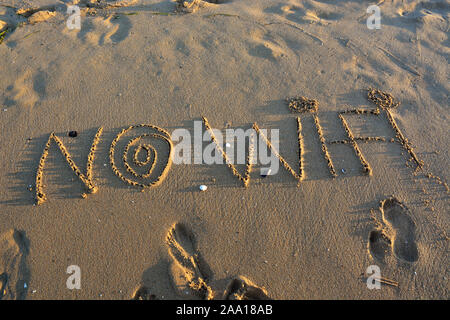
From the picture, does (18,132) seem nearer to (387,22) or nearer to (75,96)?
(75,96)

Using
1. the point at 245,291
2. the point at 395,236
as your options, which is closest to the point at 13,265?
the point at 245,291

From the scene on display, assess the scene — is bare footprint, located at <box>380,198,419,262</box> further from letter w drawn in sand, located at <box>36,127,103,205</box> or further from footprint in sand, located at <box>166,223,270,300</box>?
letter w drawn in sand, located at <box>36,127,103,205</box>

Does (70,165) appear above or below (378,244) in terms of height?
above

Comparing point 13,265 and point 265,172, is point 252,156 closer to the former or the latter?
point 265,172

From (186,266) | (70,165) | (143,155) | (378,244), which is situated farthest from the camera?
(143,155)

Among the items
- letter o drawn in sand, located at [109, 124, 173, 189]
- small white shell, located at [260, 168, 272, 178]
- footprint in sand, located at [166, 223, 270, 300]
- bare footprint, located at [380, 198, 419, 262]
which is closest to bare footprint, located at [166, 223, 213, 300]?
footprint in sand, located at [166, 223, 270, 300]
